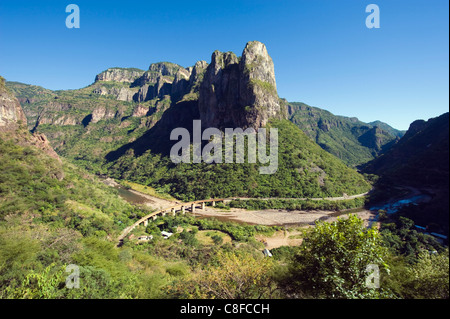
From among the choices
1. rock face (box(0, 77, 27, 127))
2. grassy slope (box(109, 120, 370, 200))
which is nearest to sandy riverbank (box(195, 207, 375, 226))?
grassy slope (box(109, 120, 370, 200))

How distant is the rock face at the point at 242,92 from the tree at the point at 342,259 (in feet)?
217

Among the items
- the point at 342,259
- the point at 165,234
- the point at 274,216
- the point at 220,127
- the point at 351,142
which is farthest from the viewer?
the point at 351,142

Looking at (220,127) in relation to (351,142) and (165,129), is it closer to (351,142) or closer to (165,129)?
(165,129)

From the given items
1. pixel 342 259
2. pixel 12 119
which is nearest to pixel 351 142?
pixel 342 259

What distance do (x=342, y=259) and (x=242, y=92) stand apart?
7659 cm

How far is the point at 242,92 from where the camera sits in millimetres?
76938

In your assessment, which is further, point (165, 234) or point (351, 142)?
point (351, 142)

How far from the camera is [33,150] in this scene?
39906mm

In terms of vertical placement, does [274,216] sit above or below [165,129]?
below

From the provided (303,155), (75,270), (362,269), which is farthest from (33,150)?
(303,155)

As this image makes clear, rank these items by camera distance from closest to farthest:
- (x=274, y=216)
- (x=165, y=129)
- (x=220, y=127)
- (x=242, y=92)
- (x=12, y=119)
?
(x=12, y=119)
(x=274, y=216)
(x=242, y=92)
(x=220, y=127)
(x=165, y=129)

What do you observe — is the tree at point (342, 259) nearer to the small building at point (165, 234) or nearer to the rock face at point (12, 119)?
the small building at point (165, 234)

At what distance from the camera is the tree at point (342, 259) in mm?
7777

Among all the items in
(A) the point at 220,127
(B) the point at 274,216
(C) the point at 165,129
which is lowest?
(B) the point at 274,216
